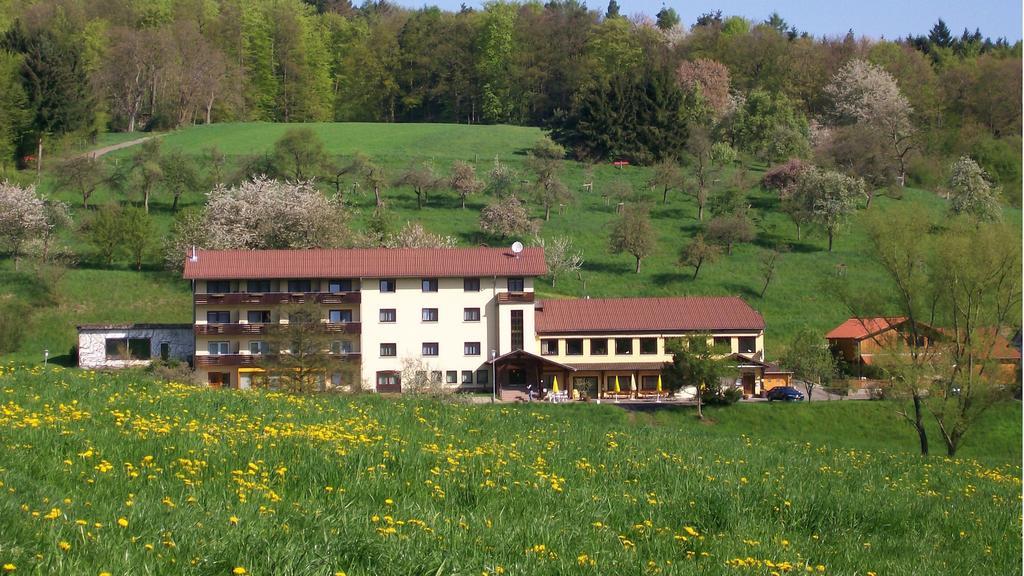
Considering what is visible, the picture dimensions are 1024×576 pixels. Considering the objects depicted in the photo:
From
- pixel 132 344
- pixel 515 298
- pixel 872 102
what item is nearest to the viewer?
pixel 132 344

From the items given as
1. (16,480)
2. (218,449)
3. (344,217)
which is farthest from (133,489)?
(344,217)

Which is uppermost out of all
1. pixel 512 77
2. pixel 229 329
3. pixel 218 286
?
pixel 512 77

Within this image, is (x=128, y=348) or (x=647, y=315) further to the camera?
(x=647, y=315)

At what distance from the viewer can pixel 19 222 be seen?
7312 centimetres

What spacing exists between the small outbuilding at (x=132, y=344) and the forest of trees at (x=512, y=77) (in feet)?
135

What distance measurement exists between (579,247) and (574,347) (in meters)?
21.9

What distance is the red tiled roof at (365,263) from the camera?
59.0 meters

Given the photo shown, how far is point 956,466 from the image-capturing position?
21.2m

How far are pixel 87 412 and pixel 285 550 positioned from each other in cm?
717

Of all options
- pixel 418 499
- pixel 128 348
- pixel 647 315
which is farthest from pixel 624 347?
pixel 418 499

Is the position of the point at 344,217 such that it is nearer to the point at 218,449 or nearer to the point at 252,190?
the point at 252,190

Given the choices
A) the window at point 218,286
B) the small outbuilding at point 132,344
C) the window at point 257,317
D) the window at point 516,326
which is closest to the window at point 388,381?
the window at point 516,326

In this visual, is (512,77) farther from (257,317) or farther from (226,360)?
(226,360)

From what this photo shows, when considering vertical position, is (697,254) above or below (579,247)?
below
